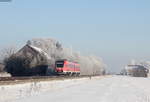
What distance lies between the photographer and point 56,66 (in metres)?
65.2

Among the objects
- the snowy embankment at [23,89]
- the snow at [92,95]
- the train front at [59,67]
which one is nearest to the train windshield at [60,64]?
the train front at [59,67]

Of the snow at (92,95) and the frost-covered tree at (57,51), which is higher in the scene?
the frost-covered tree at (57,51)

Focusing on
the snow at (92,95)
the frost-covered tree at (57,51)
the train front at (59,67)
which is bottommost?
the snow at (92,95)

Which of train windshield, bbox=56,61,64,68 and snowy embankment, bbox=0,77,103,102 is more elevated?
train windshield, bbox=56,61,64,68

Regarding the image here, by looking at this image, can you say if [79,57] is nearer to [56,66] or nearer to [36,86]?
[56,66]

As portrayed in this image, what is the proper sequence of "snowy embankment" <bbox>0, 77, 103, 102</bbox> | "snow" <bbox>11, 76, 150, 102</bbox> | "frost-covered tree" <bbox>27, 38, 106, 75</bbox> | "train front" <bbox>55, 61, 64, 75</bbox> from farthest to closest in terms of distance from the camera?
1. "frost-covered tree" <bbox>27, 38, 106, 75</bbox>
2. "train front" <bbox>55, 61, 64, 75</bbox>
3. "snow" <bbox>11, 76, 150, 102</bbox>
4. "snowy embankment" <bbox>0, 77, 103, 102</bbox>

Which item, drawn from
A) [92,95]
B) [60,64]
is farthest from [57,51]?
[92,95]

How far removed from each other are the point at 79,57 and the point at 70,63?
56.2 meters

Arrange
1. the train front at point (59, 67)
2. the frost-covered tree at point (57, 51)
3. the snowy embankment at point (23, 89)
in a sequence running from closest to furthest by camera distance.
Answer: the snowy embankment at point (23, 89)
the train front at point (59, 67)
the frost-covered tree at point (57, 51)

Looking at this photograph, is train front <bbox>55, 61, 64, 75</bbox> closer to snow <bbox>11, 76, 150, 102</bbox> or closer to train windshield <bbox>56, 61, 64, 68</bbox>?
train windshield <bbox>56, 61, 64, 68</bbox>

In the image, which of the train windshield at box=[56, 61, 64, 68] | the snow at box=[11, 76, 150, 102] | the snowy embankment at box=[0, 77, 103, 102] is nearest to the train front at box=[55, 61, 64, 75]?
the train windshield at box=[56, 61, 64, 68]

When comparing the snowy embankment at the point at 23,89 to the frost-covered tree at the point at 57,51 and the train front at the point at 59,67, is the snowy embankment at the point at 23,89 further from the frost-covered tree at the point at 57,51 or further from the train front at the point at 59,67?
the frost-covered tree at the point at 57,51

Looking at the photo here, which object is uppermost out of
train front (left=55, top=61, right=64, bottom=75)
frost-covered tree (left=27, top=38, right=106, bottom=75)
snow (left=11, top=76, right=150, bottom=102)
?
frost-covered tree (left=27, top=38, right=106, bottom=75)

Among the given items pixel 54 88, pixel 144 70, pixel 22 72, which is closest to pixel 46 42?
pixel 22 72
